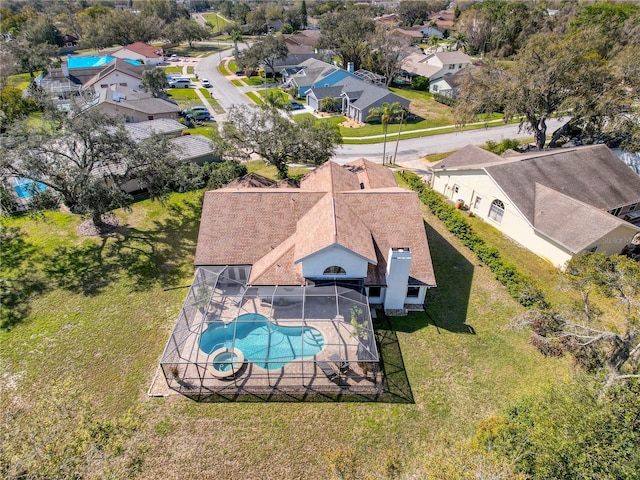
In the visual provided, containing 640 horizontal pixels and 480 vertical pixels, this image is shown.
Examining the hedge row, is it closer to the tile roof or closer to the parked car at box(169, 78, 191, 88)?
the tile roof

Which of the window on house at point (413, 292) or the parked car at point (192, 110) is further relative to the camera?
the parked car at point (192, 110)

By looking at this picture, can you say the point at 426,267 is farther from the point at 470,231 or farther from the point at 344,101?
the point at 344,101

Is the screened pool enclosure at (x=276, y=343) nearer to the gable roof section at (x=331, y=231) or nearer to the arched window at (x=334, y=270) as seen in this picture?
the arched window at (x=334, y=270)

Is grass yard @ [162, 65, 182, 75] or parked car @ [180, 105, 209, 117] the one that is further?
grass yard @ [162, 65, 182, 75]

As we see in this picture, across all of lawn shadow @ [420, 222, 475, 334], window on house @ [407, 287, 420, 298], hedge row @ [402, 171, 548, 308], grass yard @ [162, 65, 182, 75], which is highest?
window on house @ [407, 287, 420, 298]

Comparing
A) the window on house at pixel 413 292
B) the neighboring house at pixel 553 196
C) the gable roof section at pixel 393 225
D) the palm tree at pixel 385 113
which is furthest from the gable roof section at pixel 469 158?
the window on house at pixel 413 292

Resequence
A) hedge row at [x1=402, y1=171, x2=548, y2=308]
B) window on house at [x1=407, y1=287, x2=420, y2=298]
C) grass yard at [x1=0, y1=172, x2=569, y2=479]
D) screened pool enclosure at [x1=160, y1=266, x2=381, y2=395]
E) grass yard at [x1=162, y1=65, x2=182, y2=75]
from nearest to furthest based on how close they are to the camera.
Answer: grass yard at [x1=0, y1=172, x2=569, y2=479], screened pool enclosure at [x1=160, y1=266, x2=381, y2=395], window on house at [x1=407, y1=287, x2=420, y2=298], hedge row at [x1=402, y1=171, x2=548, y2=308], grass yard at [x1=162, y1=65, x2=182, y2=75]

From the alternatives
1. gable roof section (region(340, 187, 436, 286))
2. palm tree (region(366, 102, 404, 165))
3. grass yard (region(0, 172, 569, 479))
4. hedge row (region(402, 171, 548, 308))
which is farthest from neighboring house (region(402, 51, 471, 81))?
gable roof section (region(340, 187, 436, 286))
